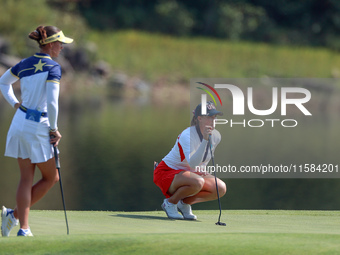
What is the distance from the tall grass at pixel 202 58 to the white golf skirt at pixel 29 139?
1096 inches

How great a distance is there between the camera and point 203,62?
111 ft

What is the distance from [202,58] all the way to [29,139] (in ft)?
97.5

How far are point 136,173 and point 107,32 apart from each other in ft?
65.9

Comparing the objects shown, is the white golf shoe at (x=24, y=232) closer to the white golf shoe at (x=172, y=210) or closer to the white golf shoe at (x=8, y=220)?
the white golf shoe at (x=8, y=220)

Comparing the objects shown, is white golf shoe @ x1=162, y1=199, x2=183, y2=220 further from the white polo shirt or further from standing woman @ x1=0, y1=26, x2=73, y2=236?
standing woman @ x1=0, y1=26, x2=73, y2=236

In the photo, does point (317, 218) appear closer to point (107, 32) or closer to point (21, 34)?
point (21, 34)

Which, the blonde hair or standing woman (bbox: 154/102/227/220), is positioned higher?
the blonde hair

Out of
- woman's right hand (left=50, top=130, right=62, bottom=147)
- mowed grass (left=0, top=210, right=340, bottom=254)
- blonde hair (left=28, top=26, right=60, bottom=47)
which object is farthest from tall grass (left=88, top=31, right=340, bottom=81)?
woman's right hand (left=50, top=130, right=62, bottom=147)

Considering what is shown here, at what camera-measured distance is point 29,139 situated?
177 inches

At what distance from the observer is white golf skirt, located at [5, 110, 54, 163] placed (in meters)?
4.50

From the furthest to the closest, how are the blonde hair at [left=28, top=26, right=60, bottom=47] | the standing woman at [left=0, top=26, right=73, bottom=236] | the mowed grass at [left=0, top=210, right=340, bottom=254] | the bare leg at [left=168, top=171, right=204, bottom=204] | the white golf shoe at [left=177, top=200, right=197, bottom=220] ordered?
the white golf shoe at [left=177, top=200, right=197, bottom=220]
the bare leg at [left=168, top=171, right=204, bottom=204]
the blonde hair at [left=28, top=26, right=60, bottom=47]
the standing woman at [left=0, top=26, right=73, bottom=236]
the mowed grass at [left=0, top=210, right=340, bottom=254]

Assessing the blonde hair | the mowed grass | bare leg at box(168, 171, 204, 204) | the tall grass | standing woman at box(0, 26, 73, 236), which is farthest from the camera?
the tall grass

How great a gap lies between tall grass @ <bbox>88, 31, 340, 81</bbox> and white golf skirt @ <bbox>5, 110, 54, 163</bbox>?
27.8m

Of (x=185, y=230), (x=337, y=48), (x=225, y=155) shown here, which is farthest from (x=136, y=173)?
(x=337, y=48)
